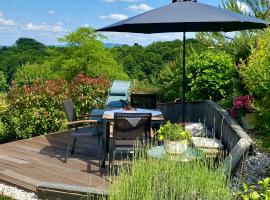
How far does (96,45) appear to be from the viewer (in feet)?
47.0

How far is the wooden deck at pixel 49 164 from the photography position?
5184mm

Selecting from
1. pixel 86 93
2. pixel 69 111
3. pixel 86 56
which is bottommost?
pixel 86 93

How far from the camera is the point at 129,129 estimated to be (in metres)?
5.09

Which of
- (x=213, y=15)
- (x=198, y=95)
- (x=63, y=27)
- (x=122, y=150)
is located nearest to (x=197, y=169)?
(x=122, y=150)

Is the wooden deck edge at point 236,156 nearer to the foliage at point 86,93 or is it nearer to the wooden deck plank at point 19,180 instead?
the wooden deck plank at point 19,180

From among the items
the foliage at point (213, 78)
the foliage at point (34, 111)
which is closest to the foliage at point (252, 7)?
the foliage at point (213, 78)

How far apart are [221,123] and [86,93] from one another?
406 centimetres

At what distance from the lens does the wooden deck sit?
5.18 meters

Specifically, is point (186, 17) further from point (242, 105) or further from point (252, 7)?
point (252, 7)

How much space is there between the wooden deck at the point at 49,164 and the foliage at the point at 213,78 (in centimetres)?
295

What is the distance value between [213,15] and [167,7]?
71 cm

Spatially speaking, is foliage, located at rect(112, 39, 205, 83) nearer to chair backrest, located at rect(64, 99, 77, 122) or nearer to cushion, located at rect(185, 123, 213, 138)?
cushion, located at rect(185, 123, 213, 138)

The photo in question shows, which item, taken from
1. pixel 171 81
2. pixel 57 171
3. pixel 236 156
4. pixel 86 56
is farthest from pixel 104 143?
pixel 86 56

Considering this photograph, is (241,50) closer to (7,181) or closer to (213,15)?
(213,15)
